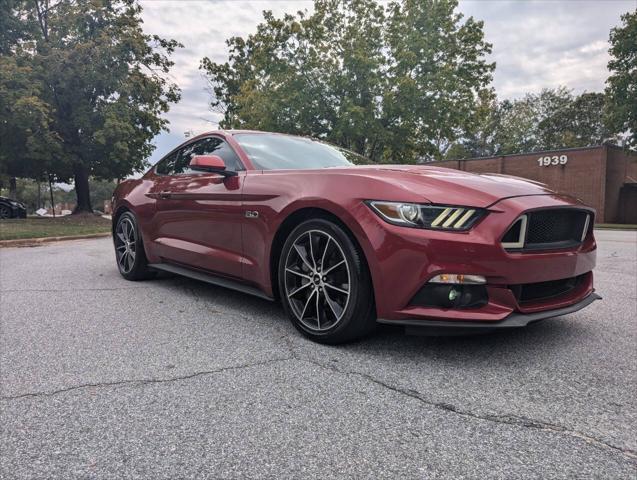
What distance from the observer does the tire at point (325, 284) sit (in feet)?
9.12

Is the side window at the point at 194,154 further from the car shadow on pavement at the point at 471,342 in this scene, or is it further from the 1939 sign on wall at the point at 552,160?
the 1939 sign on wall at the point at 552,160

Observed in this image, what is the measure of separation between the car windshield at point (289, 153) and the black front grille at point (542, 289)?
178 cm

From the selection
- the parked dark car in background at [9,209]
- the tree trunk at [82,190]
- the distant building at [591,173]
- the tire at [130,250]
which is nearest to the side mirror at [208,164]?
the tire at [130,250]

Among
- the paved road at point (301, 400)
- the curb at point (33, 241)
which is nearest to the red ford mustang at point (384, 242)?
the paved road at point (301, 400)

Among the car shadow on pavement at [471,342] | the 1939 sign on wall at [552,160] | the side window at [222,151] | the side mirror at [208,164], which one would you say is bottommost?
the car shadow on pavement at [471,342]

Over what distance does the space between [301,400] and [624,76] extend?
1034 inches

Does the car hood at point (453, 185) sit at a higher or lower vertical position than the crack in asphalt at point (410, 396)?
higher

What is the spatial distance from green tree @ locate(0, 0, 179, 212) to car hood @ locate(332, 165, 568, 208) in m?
17.1

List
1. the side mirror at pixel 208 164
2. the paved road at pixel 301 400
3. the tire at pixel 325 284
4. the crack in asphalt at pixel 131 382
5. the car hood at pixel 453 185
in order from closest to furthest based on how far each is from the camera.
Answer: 1. the paved road at pixel 301 400
2. the crack in asphalt at pixel 131 382
3. the car hood at pixel 453 185
4. the tire at pixel 325 284
5. the side mirror at pixel 208 164

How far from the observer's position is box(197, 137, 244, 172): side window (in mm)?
3834

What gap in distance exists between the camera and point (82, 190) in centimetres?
2133

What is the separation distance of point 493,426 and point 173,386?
155 centimetres

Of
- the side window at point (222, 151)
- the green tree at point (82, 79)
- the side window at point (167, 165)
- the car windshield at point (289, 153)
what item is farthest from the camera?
the green tree at point (82, 79)

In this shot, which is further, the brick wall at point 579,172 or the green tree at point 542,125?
the green tree at point 542,125
